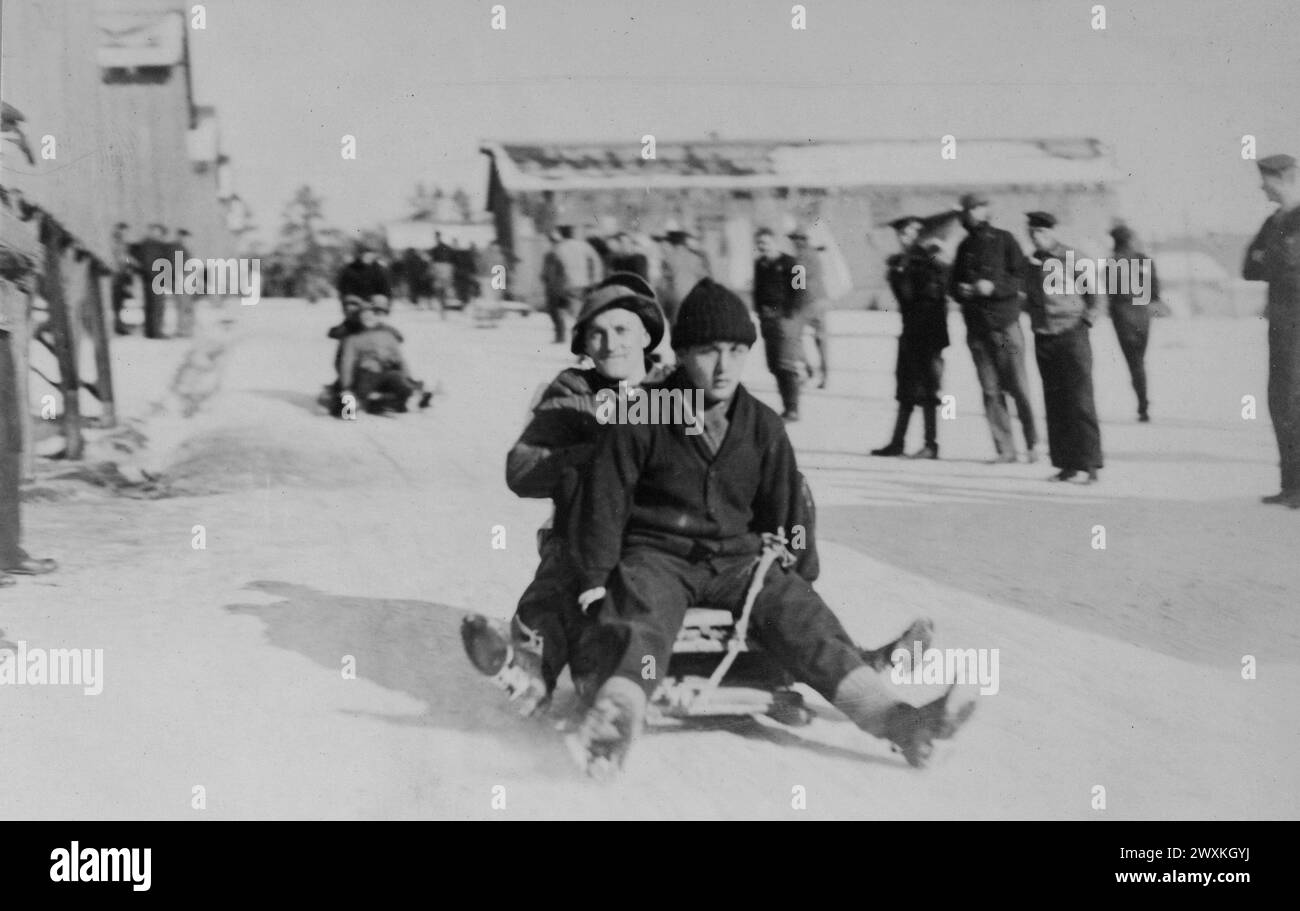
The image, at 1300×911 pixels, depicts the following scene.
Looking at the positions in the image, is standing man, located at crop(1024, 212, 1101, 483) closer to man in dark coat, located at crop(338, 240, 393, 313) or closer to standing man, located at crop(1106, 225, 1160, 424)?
standing man, located at crop(1106, 225, 1160, 424)

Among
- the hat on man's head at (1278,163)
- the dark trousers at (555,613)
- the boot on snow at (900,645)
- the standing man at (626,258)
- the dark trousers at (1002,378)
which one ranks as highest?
the hat on man's head at (1278,163)

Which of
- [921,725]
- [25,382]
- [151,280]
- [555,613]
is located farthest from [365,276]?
[921,725]

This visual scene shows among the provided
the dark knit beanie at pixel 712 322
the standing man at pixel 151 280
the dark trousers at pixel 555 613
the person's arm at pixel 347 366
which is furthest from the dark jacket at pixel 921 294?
the standing man at pixel 151 280

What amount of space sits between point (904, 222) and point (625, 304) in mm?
819

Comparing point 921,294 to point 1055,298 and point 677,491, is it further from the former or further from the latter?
point 677,491

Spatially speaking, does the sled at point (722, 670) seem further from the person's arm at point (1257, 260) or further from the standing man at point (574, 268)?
the person's arm at point (1257, 260)

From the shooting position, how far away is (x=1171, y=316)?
3904 mm

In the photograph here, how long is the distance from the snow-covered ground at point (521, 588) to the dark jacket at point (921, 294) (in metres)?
0.06

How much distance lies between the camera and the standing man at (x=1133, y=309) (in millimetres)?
3912

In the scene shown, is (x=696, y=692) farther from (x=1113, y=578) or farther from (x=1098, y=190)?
(x=1098, y=190)
